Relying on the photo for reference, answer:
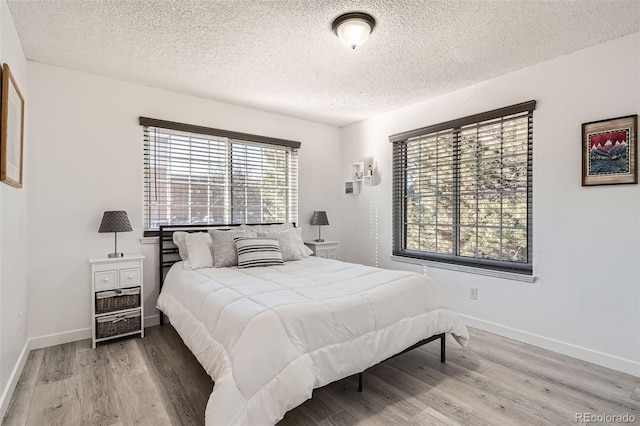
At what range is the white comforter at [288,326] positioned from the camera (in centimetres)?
164

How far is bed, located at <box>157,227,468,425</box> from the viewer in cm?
165

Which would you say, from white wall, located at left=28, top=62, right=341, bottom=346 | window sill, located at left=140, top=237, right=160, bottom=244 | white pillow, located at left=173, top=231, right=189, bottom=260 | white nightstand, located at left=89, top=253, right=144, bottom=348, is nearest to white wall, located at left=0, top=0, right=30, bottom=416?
white wall, located at left=28, top=62, right=341, bottom=346

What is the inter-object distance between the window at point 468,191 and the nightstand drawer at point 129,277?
306 centimetres

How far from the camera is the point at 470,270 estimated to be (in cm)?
352

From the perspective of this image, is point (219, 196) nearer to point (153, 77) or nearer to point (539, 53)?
point (153, 77)

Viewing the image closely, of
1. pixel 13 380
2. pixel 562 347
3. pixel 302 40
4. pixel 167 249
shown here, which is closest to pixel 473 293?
pixel 562 347

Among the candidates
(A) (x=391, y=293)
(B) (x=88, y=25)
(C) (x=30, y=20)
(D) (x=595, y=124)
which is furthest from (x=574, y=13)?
(C) (x=30, y=20)

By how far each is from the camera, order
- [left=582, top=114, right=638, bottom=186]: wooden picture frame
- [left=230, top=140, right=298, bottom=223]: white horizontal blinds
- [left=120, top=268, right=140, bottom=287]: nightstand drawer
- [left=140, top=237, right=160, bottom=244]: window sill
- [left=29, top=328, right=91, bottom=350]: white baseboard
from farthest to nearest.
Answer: [left=230, top=140, right=298, bottom=223]: white horizontal blinds < [left=140, top=237, right=160, bottom=244]: window sill < [left=120, top=268, right=140, bottom=287]: nightstand drawer < [left=29, top=328, right=91, bottom=350]: white baseboard < [left=582, top=114, right=638, bottom=186]: wooden picture frame

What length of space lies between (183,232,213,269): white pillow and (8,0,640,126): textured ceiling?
1.64m

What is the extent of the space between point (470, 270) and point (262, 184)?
2.78 meters

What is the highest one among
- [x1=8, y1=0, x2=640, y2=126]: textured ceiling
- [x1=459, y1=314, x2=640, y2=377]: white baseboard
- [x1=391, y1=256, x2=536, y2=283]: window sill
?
[x1=8, y1=0, x2=640, y2=126]: textured ceiling

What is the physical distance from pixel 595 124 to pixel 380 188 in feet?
7.89

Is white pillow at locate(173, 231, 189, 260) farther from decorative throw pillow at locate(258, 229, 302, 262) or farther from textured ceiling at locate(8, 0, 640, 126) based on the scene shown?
textured ceiling at locate(8, 0, 640, 126)

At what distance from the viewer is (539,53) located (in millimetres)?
2816
